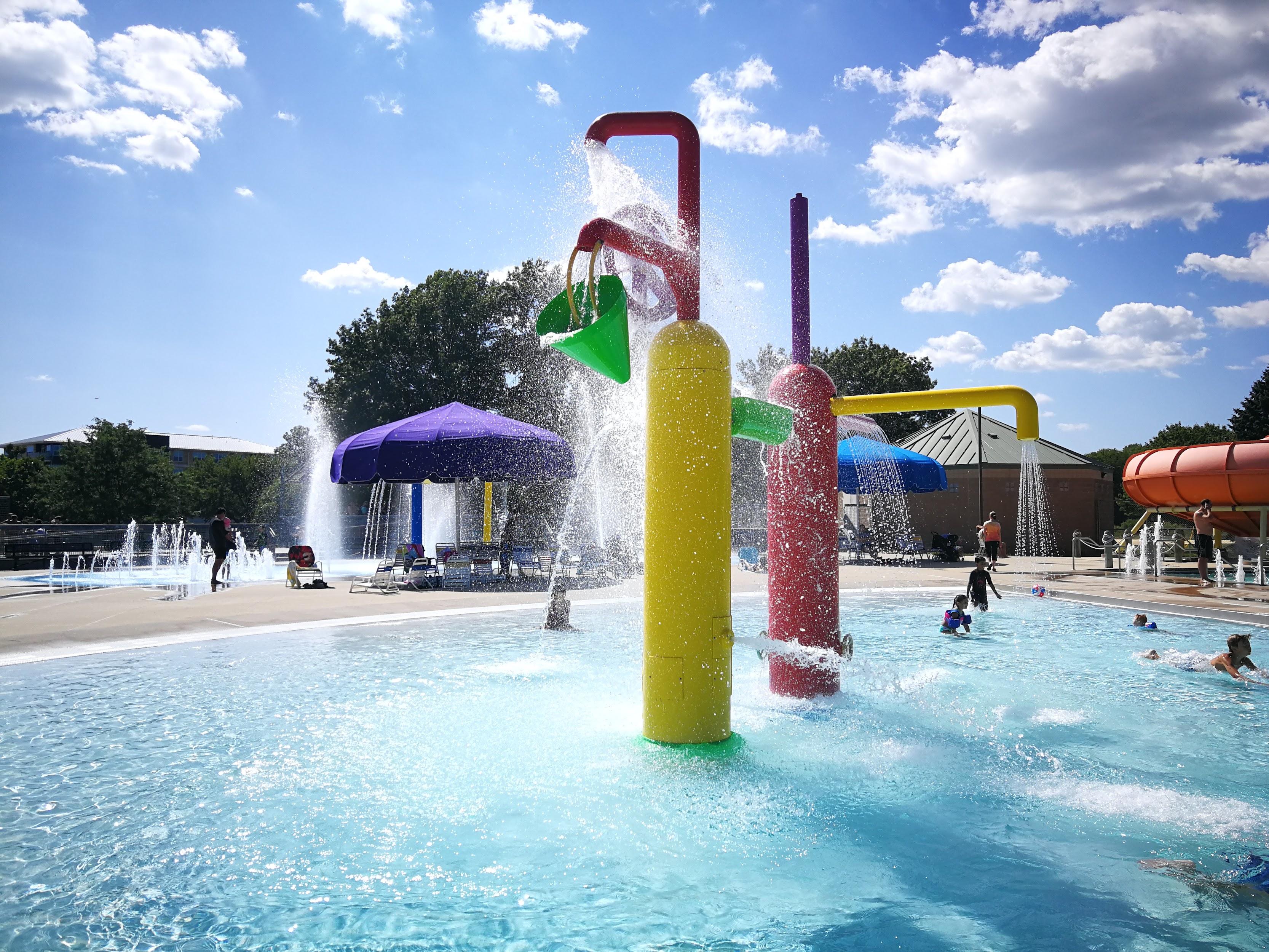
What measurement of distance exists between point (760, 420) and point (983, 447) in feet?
97.3

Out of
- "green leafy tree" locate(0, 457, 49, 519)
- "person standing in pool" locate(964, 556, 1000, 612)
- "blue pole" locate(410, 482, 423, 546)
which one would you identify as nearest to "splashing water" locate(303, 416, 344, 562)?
"blue pole" locate(410, 482, 423, 546)

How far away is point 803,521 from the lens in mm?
6234

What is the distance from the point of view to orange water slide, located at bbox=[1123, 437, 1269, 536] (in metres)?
19.0

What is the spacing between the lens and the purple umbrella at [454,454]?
51.3 feet

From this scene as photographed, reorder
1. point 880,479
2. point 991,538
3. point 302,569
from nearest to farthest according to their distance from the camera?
point 302,569, point 991,538, point 880,479

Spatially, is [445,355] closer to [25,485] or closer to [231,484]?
[25,485]

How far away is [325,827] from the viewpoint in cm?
409

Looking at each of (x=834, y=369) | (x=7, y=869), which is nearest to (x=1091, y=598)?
(x=7, y=869)

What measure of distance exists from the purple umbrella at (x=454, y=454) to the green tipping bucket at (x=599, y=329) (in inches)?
424

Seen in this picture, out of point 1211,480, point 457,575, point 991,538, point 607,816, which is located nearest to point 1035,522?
point 1211,480

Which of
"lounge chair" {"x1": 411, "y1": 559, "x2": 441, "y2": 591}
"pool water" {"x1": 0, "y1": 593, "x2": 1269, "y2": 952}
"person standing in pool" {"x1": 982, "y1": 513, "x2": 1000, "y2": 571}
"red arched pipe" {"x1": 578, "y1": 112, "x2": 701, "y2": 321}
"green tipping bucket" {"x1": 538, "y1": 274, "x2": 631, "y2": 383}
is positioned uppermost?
"red arched pipe" {"x1": 578, "y1": 112, "x2": 701, "y2": 321}

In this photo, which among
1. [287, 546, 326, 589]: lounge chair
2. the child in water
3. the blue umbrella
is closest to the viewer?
the child in water

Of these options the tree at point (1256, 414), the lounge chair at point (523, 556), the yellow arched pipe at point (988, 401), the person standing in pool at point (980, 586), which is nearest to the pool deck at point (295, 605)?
the lounge chair at point (523, 556)

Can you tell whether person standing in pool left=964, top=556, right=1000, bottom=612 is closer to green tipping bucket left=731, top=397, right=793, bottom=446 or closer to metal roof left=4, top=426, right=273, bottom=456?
green tipping bucket left=731, top=397, right=793, bottom=446
